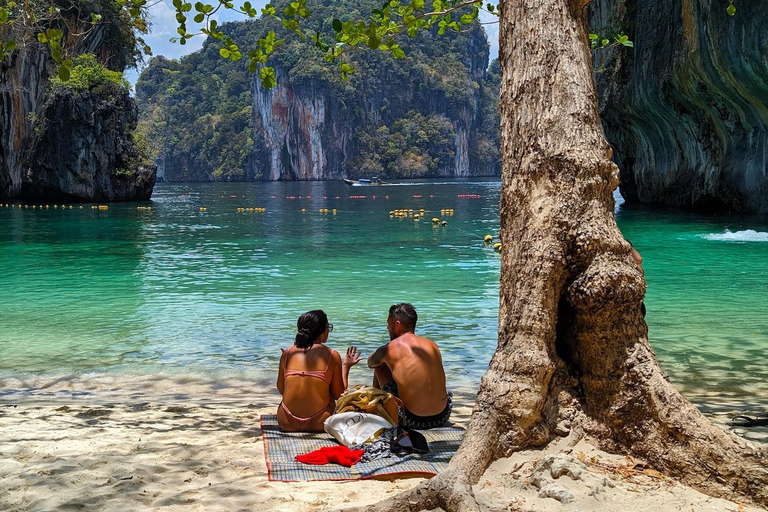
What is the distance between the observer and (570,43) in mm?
4469

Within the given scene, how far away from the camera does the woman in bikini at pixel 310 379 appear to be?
5.57 m

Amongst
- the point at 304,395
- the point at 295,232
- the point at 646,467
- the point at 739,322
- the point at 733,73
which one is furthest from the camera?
the point at 295,232

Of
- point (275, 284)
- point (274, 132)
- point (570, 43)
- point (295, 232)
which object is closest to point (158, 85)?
point (274, 132)

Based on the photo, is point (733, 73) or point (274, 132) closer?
point (733, 73)

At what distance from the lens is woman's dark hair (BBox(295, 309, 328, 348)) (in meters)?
5.69

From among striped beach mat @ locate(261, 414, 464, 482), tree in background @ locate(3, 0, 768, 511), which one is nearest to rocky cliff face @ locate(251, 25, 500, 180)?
striped beach mat @ locate(261, 414, 464, 482)

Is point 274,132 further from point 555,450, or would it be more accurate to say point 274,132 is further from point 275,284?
point 555,450

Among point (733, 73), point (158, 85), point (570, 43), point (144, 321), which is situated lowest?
point (144, 321)

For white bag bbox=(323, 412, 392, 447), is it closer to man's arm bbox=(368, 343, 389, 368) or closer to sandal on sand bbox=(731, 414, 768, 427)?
man's arm bbox=(368, 343, 389, 368)

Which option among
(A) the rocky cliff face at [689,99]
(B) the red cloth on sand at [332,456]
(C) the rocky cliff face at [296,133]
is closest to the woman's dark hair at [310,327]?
(B) the red cloth on sand at [332,456]

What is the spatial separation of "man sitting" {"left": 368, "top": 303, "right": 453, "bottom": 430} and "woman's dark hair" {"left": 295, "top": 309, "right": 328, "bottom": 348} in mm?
448

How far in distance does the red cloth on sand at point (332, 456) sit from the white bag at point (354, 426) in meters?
0.14

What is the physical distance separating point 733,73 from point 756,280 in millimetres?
9936

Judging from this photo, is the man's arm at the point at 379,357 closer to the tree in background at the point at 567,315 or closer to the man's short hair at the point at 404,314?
the man's short hair at the point at 404,314
